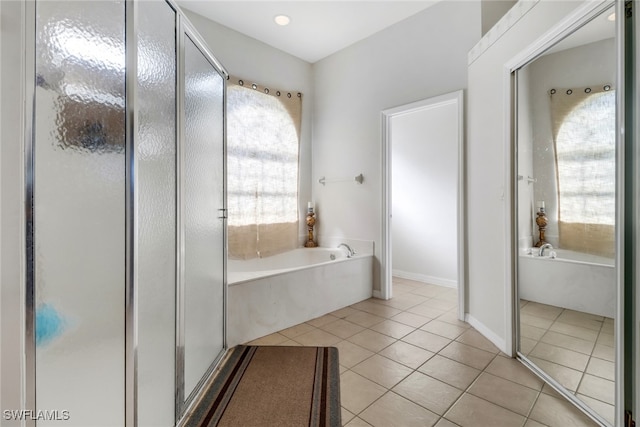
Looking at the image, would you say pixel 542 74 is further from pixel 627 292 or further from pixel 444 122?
pixel 444 122

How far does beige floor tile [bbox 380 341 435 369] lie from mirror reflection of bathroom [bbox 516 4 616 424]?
2.09 feet

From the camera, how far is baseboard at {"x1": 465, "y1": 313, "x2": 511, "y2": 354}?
1.98 m

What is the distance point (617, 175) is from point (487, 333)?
1.48m

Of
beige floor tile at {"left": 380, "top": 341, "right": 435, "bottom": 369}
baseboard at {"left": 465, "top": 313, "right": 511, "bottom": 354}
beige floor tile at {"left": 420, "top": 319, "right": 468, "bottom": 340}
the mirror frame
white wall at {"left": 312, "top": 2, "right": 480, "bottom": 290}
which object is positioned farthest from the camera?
white wall at {"left": 312, "top": 2, "right": 480, "bottom": 290}

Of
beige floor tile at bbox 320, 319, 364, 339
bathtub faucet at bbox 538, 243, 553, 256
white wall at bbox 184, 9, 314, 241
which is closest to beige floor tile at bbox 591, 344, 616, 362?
bathtub faucet at bbox 538, 243, 553, 256

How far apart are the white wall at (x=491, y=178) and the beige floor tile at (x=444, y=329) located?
167 millimetres

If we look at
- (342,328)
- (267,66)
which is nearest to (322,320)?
(342,328)

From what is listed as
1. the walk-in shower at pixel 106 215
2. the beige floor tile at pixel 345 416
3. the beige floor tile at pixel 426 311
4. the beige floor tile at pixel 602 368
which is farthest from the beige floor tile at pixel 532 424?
the walk-in shower at pixel 106 215

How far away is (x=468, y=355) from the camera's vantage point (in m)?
1.95

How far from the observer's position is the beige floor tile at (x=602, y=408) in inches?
49.0

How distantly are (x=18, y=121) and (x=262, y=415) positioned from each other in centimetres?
149

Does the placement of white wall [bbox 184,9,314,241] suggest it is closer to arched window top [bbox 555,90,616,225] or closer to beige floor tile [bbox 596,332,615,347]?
arched window top [bbox 555,90,616,225]

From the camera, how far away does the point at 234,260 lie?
117 inches

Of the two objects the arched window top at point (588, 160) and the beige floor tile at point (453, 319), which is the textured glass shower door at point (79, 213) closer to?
the arched window top at point (588, 160)
